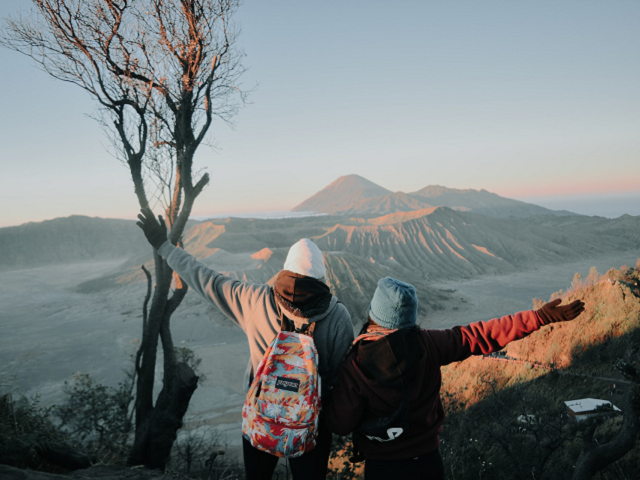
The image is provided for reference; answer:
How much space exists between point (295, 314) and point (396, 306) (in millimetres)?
477

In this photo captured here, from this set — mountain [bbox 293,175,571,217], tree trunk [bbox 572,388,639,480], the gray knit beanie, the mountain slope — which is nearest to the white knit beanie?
the gray knit beanie

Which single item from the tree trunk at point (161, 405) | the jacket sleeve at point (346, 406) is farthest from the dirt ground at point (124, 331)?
the jacket sleeve at point (346, 406)

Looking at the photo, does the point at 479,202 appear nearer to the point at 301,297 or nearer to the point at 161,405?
the point at 161,405

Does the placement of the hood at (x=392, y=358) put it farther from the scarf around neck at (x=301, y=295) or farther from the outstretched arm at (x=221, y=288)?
the outstretched arm at (x=221, y=288)

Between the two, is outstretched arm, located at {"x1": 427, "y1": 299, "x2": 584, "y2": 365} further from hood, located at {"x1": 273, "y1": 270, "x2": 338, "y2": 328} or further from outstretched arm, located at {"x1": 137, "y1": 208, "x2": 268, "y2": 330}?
outstretched arm, located at {"x1": 137, "y1": 208, "x2": 268, "y2": 330}

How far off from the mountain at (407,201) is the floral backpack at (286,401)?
90.2m

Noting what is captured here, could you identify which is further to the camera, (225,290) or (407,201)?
(407,201)

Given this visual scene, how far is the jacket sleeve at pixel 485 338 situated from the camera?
160 centimetres

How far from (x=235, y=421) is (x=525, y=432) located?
28.0 feet

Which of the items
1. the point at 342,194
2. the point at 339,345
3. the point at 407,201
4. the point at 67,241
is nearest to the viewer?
the point at 339,345

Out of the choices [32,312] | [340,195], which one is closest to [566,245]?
[32,312]

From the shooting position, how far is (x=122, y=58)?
3834mm

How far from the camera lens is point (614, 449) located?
260 cm

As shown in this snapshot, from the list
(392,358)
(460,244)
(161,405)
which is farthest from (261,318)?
(460,244)
